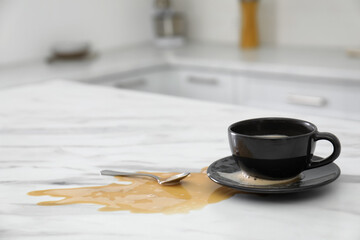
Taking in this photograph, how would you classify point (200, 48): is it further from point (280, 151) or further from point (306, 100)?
point (280, 151)

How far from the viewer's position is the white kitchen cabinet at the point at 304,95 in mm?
2275

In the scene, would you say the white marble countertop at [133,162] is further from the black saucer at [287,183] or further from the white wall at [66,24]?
the white wall at [66,24]

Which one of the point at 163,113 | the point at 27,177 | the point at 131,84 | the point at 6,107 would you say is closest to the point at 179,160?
the point at 27,177

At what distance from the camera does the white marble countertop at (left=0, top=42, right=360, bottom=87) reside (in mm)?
2357

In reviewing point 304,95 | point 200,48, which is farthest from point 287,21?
point 304,95

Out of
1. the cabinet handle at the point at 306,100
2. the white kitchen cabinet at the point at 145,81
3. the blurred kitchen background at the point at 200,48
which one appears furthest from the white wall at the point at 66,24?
the cabinet handle at the point at 306,100

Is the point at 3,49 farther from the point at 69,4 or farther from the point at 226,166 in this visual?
the point at 226,166

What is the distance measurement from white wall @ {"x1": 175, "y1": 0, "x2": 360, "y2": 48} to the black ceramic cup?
2204 mm

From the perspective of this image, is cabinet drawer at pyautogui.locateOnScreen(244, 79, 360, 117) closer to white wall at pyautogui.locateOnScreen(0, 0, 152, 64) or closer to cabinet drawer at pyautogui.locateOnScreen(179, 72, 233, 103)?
cabinet drawer at pyautogui.locateOnScreen(179, 72, 233, 103)

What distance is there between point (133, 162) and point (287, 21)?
2296 mm

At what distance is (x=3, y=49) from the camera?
2838 mm

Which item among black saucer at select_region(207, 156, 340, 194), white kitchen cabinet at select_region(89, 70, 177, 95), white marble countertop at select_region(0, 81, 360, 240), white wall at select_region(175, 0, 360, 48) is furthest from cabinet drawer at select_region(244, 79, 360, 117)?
black saucer at select_region(207, 156, 340, 194)

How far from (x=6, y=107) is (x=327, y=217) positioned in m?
1.04

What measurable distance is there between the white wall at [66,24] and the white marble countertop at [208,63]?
124 millimetres
